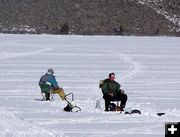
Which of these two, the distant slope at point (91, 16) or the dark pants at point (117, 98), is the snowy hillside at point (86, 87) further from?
the distant slope at point (91, 16)

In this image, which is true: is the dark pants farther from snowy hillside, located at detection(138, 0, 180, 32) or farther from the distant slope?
snowy hillside, located at detection(138, 0, 180, 32)

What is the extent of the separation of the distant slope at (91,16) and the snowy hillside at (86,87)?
31.4m

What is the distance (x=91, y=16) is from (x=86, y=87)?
55634 millimetres

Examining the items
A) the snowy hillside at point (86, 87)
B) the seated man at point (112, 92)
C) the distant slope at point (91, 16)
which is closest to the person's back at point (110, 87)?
the seated man at point (112, 92)

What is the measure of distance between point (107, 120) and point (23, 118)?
151 cm

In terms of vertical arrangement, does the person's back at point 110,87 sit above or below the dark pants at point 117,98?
above

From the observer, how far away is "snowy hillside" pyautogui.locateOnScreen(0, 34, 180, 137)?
978cm

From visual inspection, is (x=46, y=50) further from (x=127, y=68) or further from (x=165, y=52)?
(x=127, y=68)

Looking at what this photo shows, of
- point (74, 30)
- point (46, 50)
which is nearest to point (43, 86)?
point (46, 50)

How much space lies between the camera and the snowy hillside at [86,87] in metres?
9.78

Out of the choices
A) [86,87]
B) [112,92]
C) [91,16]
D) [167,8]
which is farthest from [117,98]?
[167,8]

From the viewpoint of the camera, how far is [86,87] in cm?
1728

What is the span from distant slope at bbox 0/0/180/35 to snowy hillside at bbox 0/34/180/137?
1236 inches

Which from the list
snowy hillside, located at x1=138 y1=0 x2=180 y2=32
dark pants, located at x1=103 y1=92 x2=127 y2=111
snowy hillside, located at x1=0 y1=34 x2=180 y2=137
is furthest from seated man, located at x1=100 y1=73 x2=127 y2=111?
snowy hillside, located at x1=138 y1=0 x2=180 y2=32
